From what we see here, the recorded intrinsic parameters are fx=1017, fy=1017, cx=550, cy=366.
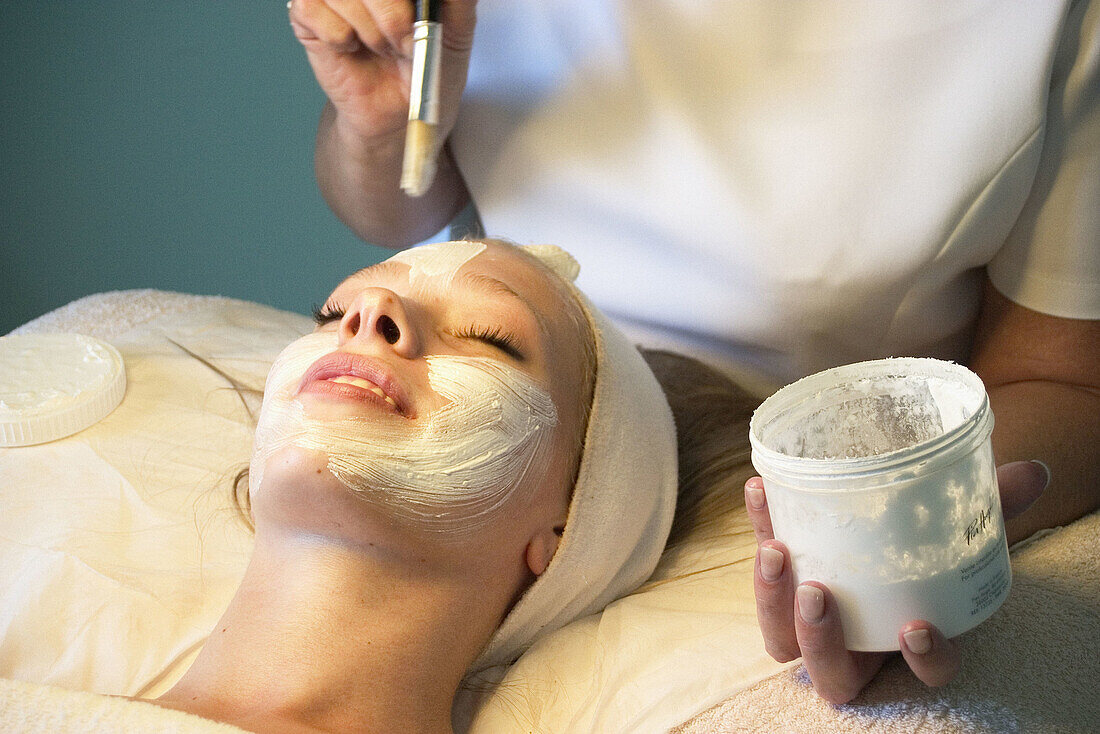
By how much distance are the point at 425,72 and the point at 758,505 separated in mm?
544

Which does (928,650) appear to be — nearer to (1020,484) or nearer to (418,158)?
(1020,484)

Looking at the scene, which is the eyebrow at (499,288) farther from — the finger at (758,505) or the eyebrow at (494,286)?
the finger at (758,505)

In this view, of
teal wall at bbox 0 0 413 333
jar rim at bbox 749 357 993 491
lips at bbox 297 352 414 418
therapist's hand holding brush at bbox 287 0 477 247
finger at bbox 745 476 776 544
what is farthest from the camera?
teal wall at bbox 0 0 413 333

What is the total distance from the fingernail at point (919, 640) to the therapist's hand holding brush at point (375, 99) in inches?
25.4

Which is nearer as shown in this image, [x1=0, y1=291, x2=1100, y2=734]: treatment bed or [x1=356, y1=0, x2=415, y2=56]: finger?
[x1=0, y1=291, x2=1100, y2=734]: treatment bed

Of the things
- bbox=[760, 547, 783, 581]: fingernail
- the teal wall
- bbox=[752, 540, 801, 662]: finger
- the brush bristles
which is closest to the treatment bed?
bbox=[752, 540, 801, 662]: finger

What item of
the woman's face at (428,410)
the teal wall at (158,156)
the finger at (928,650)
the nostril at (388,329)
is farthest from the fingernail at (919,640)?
the teal wall at (158,156)

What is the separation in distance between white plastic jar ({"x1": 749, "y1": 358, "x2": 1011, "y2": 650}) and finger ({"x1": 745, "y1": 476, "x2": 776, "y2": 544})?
0.04 m

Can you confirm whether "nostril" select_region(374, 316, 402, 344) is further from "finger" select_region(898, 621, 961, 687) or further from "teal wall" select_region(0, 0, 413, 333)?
"teal wall" select_region(0, 0, 413, 333)

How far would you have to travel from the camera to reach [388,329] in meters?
0.97

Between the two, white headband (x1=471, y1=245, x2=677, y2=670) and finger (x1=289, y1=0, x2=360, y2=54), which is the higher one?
finger (x1=289, y1=0, x2=360, y2=54)

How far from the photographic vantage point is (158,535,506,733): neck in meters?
0.90

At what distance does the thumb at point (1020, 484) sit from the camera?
83 centimetres

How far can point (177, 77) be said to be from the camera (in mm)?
1993
